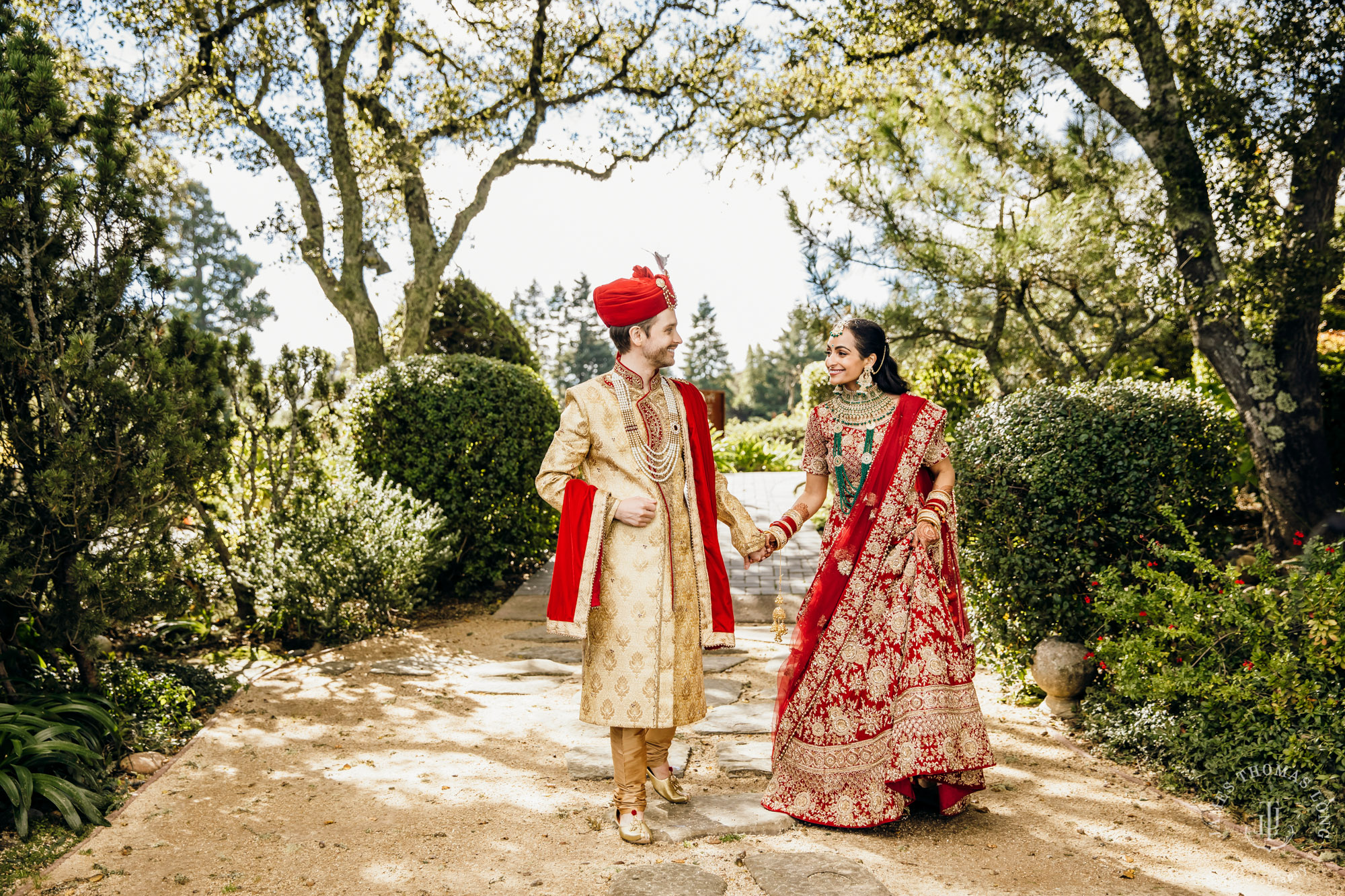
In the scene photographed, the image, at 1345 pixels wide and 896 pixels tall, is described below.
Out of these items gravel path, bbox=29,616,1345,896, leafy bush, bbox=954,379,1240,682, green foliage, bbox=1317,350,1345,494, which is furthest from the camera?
green foliage, bbox=1317,350,1345,494

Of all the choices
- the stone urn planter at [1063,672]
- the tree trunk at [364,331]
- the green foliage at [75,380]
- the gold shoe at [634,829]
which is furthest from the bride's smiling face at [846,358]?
the tree trunk at [364,331]

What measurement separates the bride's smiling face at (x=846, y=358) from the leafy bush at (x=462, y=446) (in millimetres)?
4599

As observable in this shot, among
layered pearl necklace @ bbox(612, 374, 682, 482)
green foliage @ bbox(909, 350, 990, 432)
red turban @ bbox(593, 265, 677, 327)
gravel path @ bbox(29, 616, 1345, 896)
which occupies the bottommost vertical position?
gravel path @ bbox(29, 616, 1345, 896)

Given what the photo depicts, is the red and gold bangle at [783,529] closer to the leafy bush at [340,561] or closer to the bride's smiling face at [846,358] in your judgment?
the bride's smiling face at [846,358]

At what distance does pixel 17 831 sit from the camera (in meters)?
3.11

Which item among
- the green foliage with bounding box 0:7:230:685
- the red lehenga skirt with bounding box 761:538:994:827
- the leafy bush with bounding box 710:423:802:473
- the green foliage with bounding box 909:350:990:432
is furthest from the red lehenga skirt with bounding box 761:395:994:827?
the leafy bush with bounding box 710:423:802:473

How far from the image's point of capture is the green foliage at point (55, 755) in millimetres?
3219

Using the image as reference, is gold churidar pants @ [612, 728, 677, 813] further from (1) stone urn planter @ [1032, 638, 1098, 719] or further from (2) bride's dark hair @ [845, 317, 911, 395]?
(1) stone urn planter @ [1032, 638, 1098, 719]

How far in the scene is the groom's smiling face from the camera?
3.14m

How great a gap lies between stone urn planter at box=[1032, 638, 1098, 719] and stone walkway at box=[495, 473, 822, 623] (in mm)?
1794

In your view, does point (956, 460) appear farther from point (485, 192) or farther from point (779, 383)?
point (779, 383)

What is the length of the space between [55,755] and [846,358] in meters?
3.38

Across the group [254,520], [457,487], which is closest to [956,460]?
[457,487]

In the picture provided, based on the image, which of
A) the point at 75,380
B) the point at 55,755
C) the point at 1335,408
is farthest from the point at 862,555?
the point at 1335,408
